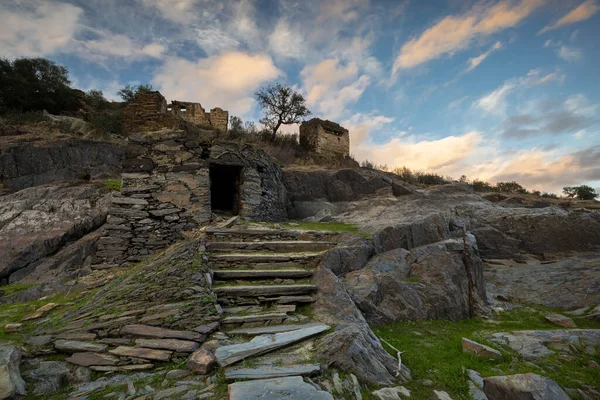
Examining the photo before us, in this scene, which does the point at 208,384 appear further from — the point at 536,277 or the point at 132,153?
the point at 536,277

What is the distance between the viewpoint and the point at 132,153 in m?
7.93

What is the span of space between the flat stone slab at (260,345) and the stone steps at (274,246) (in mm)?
2511

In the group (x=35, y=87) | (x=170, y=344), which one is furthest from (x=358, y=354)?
(x=35, y=87)

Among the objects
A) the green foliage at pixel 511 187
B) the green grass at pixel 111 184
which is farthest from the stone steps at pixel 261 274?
the green foliage at pixel 511 187

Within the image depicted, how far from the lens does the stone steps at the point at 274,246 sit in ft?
18.7

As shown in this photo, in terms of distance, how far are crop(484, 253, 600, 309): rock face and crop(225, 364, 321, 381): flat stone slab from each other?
20.9 ft

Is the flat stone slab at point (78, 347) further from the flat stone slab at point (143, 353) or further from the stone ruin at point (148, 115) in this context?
the stone ruin at point (148, 115)

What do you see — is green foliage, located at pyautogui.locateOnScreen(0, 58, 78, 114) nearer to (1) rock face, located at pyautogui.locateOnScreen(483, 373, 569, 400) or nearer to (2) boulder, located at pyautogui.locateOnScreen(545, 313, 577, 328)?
(1) rock face, located at pyautogui.locateOnScreen(483, 373, 569, 400)

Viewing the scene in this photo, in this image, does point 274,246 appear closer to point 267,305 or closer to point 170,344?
point 267,305

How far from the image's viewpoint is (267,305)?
4.38 meters

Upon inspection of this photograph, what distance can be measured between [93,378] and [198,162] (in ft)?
20.2

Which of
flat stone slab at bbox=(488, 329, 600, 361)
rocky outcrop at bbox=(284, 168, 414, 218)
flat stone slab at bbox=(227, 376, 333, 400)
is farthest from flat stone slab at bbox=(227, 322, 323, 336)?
rocky outcrop at bbox=(284, 168, 414, 218)

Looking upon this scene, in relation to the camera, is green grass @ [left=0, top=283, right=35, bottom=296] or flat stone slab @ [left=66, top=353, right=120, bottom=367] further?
green grass @ [left=0, top=283, right=35, bottom=296]

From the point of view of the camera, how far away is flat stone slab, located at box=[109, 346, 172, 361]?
9.92 feet
